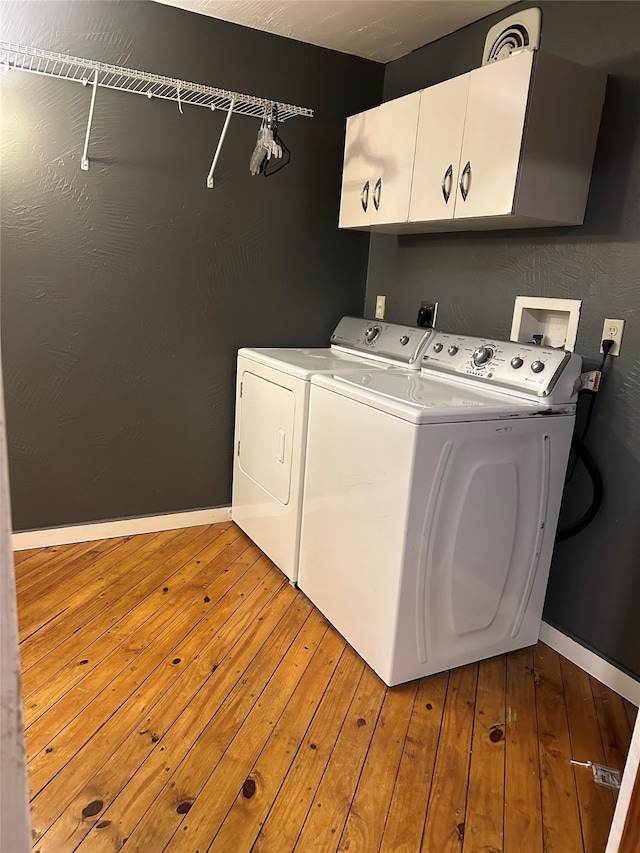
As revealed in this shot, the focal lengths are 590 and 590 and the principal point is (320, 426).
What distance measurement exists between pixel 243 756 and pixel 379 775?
0.37 metres

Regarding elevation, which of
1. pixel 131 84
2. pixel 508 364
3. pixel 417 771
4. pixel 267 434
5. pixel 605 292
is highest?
pixel 131 84

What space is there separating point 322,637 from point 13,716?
1.59 m

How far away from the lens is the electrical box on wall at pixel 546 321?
81.0 inches

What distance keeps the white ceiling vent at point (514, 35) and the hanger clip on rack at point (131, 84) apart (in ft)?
2.39

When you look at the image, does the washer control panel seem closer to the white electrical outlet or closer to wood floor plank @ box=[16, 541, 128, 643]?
the white electrical outlet

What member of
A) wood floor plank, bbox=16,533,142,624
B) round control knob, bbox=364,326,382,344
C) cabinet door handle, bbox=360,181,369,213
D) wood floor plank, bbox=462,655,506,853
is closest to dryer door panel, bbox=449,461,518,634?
wood floor plank, bbox=462,655,506,853

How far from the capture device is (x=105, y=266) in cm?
251

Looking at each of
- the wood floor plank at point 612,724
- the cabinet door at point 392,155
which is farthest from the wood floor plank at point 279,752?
the cabinet door at point 392,155

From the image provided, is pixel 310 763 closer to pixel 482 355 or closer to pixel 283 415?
pixel 283 415

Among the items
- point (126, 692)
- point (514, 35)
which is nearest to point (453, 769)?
point (126, 692)

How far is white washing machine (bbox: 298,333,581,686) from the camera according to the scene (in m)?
1.76

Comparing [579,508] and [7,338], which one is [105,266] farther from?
[579,508]

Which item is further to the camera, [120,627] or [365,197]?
[365,197]

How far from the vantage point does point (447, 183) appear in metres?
2.13
